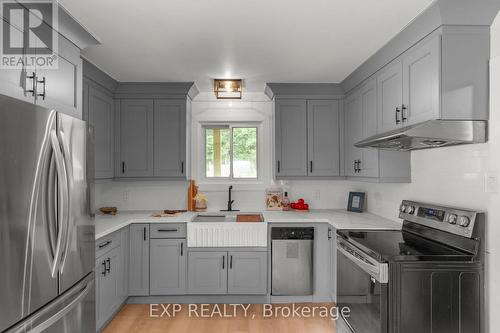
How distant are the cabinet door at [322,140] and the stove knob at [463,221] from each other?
5.52ft

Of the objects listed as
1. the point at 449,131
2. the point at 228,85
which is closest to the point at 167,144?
the point at 228,85

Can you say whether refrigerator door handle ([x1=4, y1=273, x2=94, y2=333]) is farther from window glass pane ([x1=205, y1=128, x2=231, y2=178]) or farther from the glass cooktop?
window glass pane ([x1=205, y1=128, x2=231, y2=178])

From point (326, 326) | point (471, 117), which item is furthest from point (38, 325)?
point (471, 117)

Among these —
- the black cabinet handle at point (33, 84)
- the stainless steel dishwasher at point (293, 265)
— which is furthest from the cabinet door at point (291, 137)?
the black cabinet handle at point (33, 84)

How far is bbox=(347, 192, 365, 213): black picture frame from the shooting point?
355 cm

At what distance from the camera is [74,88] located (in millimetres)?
2076

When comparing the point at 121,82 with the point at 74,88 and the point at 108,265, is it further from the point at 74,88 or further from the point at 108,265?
the point at 108,265

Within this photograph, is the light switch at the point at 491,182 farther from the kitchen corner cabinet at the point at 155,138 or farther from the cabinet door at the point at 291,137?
the kitchen corner cabinet at the point at 155,138

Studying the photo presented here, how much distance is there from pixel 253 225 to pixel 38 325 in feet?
6.72

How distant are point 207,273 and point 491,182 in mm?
2552

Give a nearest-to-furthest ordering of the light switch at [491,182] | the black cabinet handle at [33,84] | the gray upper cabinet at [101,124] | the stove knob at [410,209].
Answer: the black cabinet handle at [33,84] → the light switch at [491,182] → the stove knob at [410,209] → the gray upper cabinet at [101,124]

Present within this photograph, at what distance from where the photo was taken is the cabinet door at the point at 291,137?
140 inches

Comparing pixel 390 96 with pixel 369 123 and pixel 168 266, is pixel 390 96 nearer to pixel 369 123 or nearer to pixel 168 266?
pixel 369 123

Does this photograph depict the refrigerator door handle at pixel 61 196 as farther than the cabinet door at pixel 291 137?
No
